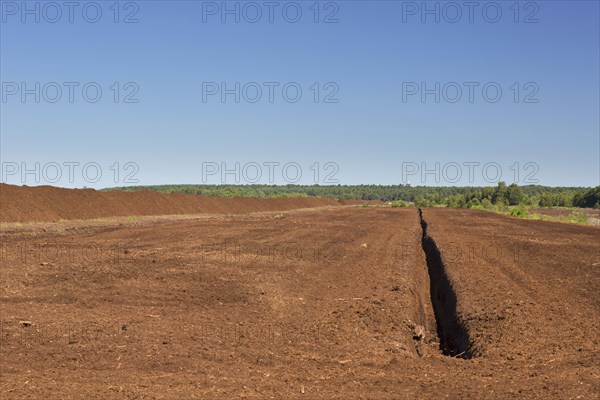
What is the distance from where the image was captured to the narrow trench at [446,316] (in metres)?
8.03

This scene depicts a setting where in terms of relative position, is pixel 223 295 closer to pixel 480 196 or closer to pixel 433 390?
pixel 433 390

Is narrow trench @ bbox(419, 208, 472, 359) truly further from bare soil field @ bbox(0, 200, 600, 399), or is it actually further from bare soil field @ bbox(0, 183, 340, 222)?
bare soil field @ bbox(0, 183, 340, 222)

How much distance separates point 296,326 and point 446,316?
3363 mm

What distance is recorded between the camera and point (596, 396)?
17.8 feet

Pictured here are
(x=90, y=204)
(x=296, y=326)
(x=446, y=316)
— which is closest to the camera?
(x=296, y=326)

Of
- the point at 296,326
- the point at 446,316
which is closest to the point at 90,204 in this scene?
the point at 446,316

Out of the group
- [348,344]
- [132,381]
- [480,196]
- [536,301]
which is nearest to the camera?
[132,381]

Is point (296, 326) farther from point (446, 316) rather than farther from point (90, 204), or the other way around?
point (90, 204)

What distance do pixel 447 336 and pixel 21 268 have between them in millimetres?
10095

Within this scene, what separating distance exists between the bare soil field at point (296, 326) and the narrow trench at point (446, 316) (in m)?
0.04

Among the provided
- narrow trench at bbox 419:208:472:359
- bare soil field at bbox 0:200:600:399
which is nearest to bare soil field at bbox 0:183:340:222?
bare soil field at bbox 0:200:600:399

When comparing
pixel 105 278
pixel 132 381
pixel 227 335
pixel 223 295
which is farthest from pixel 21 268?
pixel 132 381

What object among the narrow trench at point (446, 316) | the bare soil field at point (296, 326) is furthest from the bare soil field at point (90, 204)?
the narrow trench at point (446, 316)

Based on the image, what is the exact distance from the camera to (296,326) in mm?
8266
